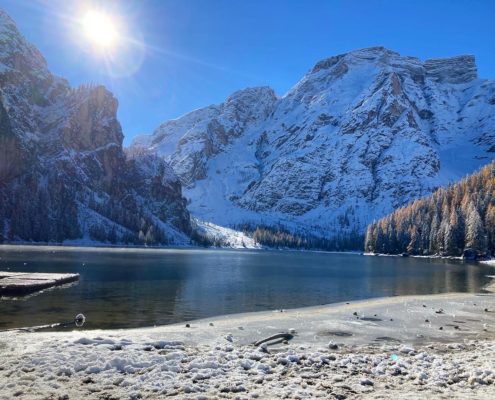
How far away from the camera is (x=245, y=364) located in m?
19.9

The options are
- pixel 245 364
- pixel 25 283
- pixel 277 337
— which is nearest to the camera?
pixel 245 364

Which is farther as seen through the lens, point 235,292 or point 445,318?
point 235,292

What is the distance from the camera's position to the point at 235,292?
59250 mm

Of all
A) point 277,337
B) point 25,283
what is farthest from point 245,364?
point 25,283

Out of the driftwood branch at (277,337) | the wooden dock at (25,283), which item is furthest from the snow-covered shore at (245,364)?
the wooden dock at (25,283)

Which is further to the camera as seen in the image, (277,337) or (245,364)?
(277,337)

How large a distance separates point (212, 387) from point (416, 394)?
7608mm

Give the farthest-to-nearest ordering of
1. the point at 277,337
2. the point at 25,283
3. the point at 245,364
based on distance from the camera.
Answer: the point at 25,283, the point at 277,337, the point at 245,364

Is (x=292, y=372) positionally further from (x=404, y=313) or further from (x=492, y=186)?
(x=492, y=186)

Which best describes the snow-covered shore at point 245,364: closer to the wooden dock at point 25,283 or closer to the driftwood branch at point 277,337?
the driftwood branch at point 277,337

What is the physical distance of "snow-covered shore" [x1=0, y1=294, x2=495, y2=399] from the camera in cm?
1681

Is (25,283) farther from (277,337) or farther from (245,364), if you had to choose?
(245,364)

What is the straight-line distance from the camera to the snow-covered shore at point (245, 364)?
1681 centimetres

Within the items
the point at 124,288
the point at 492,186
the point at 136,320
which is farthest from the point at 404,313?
the point at 492,186
